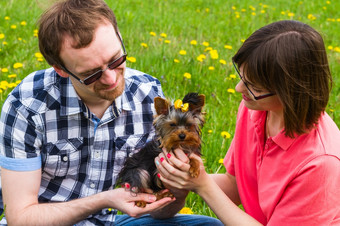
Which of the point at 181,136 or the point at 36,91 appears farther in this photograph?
the point at 36,91

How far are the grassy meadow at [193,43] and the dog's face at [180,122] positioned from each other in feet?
3.25

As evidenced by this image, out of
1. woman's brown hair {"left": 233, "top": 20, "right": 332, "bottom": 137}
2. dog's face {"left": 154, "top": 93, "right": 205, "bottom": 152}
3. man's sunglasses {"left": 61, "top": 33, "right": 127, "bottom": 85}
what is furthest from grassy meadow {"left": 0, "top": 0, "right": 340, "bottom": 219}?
dog's face {"left": 154, "top": 93, "right": 205, "bottom": 152}

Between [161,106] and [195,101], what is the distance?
223 millimetres

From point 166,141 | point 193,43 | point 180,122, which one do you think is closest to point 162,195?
point 166,141

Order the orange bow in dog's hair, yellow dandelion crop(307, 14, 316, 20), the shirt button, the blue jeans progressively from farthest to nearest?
yellow dandelion crop(307, 14, 316, 20), the blue jeans, the shirt button, the orange bow in dog's hair

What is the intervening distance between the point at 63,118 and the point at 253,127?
1304 mm

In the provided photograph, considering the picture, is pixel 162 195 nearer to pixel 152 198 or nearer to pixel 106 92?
pixel 152 198

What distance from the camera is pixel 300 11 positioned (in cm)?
1034

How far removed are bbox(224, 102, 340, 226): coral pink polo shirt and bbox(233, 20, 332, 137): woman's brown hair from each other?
0.12 meters

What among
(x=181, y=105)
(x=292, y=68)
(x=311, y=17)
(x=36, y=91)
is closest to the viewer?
(x=292, y=68)

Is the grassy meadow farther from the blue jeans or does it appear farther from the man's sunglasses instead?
the man's sunglasses

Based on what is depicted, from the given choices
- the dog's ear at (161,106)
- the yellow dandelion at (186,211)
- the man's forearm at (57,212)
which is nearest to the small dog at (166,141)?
the dog's ear at (161,106)

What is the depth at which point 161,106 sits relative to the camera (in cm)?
271

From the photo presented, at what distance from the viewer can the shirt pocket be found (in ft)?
9.39
